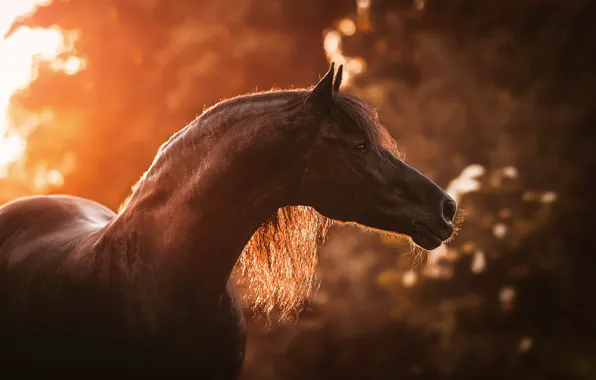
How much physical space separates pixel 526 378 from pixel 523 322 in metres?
0.65

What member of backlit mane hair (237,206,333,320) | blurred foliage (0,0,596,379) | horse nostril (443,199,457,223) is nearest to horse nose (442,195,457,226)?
horse nostril (443,199,457,223)

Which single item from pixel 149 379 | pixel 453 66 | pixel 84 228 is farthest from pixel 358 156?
pixel 453 66

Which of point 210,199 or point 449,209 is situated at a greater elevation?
point 449,209

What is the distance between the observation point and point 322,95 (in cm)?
276

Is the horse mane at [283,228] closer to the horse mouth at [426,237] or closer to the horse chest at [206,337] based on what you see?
the horse chest at [206,337]

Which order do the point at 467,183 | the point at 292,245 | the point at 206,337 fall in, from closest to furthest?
the point at 206,337
the point at 292,245
the point at 467,183

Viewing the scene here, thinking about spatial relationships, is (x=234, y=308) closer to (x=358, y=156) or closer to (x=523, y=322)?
(x=358, y=156)

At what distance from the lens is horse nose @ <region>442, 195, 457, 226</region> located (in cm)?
289

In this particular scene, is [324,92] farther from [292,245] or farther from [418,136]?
[418,136]

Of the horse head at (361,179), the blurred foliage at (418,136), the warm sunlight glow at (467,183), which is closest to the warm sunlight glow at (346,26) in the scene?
the blurred foliage at (418,136)

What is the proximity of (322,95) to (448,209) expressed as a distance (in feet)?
→ 2.31

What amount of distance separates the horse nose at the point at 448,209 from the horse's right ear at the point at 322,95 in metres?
0.62

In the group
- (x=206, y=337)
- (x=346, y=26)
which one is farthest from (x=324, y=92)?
(x=346, y=26)

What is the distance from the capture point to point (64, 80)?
30.9 ft
